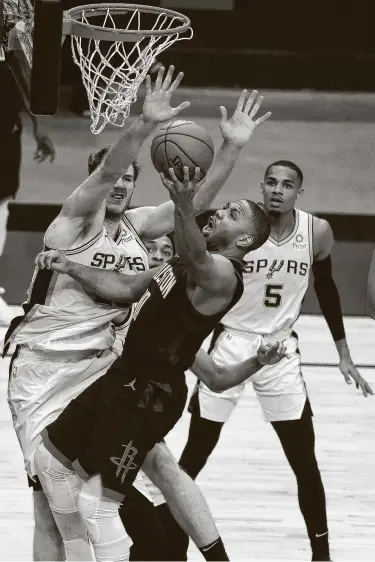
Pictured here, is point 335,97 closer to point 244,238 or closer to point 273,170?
point 273,170

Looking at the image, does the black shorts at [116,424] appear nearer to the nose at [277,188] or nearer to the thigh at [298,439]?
the thigh at [298,439]

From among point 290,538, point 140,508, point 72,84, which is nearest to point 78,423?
point 140,508

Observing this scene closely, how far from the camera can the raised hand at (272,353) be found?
393cm

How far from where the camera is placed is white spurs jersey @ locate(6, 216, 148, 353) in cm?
435

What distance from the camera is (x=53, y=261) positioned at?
4070 mm

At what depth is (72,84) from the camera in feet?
39.6

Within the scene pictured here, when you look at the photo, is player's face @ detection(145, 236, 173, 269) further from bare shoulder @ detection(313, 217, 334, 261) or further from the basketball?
the basketball

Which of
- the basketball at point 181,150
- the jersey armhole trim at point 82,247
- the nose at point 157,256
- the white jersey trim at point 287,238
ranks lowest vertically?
the nose at point 157,256

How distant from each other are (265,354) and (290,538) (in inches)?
59.7

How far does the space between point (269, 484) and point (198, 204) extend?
2.05 m

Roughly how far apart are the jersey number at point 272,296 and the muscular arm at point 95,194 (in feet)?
4.38

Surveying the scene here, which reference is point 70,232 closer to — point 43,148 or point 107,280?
point 107,280

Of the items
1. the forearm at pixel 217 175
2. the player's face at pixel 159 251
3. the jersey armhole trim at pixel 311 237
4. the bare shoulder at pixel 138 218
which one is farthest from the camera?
the player's face at pixel 159 251

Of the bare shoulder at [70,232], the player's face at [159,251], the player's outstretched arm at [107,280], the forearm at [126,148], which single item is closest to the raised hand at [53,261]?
the player's outstretched arm at [107,280]
